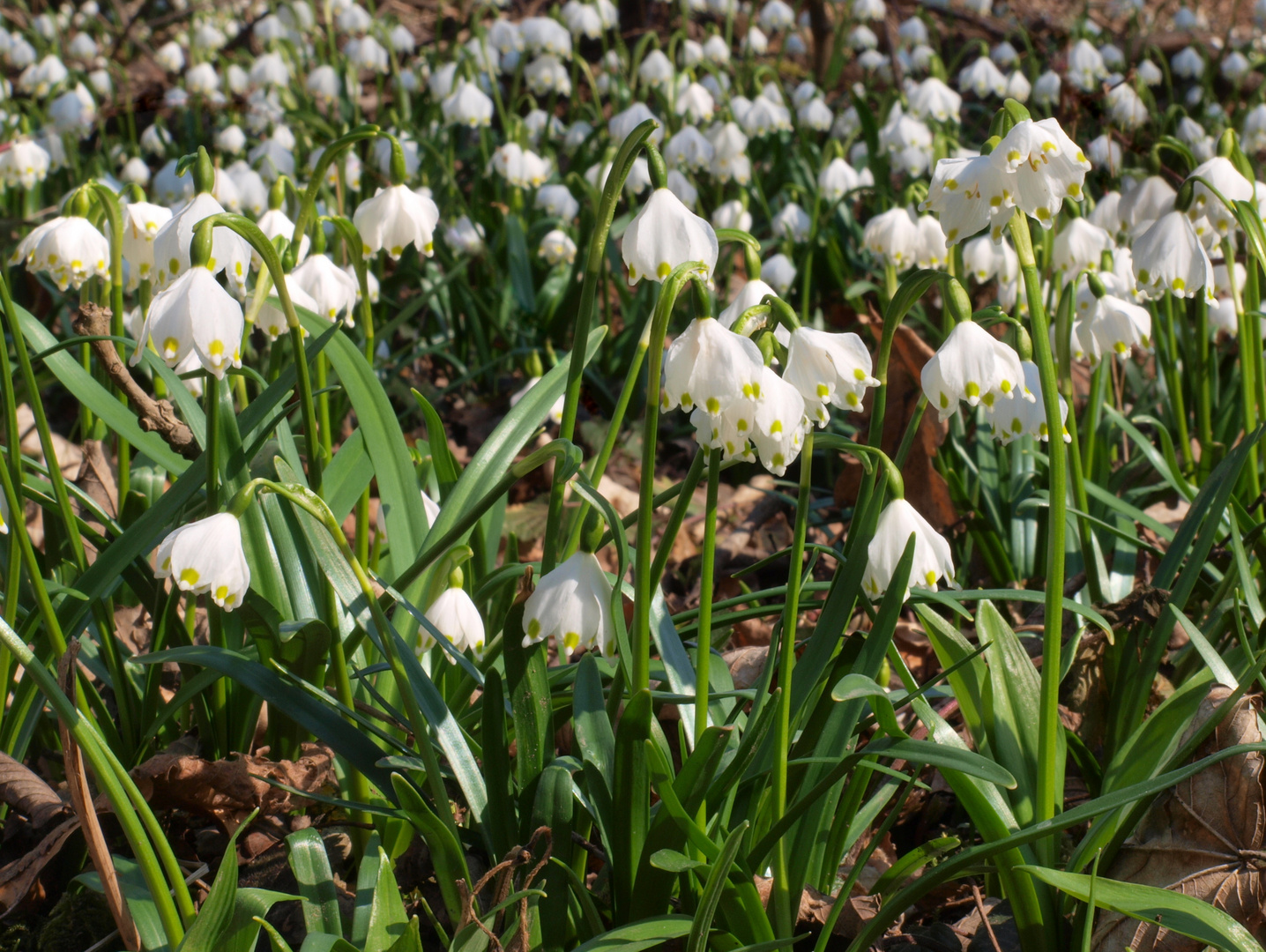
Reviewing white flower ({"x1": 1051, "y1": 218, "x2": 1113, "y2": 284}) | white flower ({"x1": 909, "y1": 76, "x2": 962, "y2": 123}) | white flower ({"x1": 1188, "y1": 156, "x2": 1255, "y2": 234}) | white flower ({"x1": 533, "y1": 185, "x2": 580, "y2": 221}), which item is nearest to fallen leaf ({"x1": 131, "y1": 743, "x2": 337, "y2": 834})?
white flower ({"x1": 1188, "y1": 156, "x2": 1255, "y2": 234})

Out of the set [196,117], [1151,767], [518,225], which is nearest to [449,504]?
[1151,767]

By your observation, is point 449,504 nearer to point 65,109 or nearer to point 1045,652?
point 1045,652

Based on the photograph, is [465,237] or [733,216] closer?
[733,216]

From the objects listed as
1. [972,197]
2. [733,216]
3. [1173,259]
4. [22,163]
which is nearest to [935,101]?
[733,216]

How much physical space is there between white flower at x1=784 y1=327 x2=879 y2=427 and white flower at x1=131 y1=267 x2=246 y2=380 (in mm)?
667

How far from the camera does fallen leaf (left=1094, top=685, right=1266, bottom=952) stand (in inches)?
56.1

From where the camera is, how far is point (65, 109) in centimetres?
509

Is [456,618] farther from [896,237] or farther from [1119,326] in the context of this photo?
[896,237]

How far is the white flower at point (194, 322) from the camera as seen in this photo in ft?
4.21

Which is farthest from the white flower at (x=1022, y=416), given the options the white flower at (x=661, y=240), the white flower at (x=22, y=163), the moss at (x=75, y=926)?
the white flower at (x=22, y=163)

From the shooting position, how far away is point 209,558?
125cm

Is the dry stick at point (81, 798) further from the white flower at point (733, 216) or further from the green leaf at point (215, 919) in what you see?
the white flower at point (733, 216)

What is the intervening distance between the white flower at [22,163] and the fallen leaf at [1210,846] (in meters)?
3.83

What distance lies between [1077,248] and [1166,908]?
5.93 ft
